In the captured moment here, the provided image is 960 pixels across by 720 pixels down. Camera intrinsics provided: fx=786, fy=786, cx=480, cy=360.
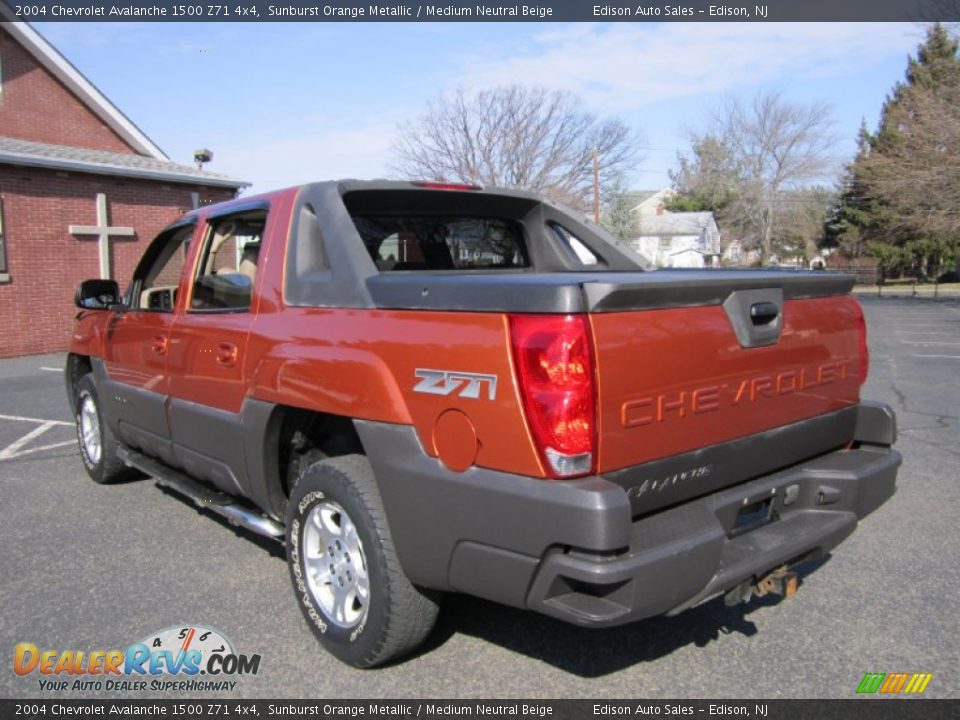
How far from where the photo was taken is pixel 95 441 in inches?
223

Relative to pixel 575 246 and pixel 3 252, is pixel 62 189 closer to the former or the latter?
pixel 3 252

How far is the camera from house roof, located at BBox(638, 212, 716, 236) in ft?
242

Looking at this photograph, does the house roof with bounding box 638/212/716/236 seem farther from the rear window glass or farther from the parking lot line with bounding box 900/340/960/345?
the rear window glass

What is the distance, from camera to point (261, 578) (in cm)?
393

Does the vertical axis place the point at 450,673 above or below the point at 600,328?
below

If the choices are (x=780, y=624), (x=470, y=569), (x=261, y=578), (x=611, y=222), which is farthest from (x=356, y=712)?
(x=611, y=222)

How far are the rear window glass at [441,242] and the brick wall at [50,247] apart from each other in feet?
44.7

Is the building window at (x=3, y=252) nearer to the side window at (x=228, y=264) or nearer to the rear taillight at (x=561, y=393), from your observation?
the side window at (x=228, y=264)

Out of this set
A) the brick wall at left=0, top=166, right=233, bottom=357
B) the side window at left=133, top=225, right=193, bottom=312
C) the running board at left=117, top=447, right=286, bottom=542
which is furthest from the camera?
the brick wall at left=0, top=166, right=233, bottom=357

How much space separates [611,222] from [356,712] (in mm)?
39746

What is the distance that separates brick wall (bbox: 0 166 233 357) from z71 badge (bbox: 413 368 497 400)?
588 inches

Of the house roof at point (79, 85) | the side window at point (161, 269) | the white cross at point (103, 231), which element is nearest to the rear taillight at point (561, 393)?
the side window at point (161, 269)

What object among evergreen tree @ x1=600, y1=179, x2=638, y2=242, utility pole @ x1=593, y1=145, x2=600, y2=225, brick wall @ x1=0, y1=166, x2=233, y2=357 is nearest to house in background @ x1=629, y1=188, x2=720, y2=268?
evergreen tree @ x1=600, y1=179, x2=638, y2=242

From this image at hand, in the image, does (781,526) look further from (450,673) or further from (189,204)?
(189,204)
